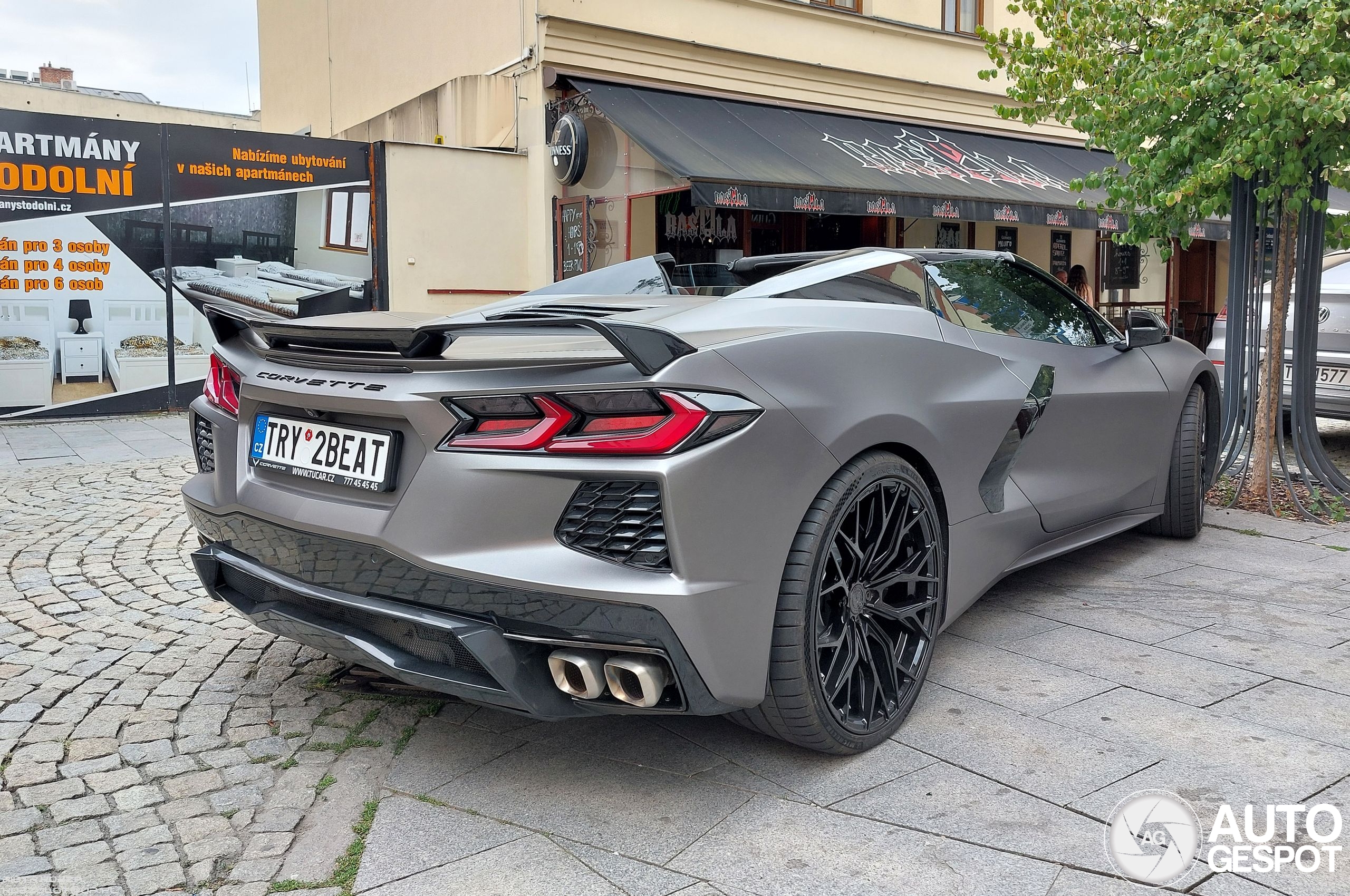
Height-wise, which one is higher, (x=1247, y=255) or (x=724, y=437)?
(x=1247, y=255)

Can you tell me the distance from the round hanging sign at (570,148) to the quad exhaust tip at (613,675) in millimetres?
9842

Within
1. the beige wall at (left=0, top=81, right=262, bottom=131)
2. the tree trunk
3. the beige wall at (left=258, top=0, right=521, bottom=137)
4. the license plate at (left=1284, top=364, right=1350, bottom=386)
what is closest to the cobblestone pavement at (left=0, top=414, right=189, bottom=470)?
Answer: the beige wall at (left=258, top=0, right=521, bottom=137)

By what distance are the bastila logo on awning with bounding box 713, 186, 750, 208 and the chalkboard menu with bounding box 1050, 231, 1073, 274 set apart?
829 cm

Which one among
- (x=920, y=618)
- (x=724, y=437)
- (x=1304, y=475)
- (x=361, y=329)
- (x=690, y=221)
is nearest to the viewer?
(x=724, y=437)

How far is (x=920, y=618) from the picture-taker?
306 centimetres

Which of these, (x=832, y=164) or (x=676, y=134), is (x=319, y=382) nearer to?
(x=676, y=134)

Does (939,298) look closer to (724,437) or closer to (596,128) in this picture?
(724,437)

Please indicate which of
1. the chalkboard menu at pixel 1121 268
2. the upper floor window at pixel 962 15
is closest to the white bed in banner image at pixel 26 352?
the upper floor window at pixel 962 15

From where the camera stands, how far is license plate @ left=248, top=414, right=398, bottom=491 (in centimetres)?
250

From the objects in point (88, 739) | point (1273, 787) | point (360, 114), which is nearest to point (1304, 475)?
point (1273, 787)

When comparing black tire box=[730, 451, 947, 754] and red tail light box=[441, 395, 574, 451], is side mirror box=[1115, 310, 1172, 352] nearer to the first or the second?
black tire box=[730, 451, 947, 754]

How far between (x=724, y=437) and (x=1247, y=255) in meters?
5.14

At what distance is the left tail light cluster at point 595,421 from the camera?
2.32 metres

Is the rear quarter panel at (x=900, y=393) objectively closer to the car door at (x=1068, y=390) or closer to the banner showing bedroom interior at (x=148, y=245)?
the car door at (x=1068, y=390)
